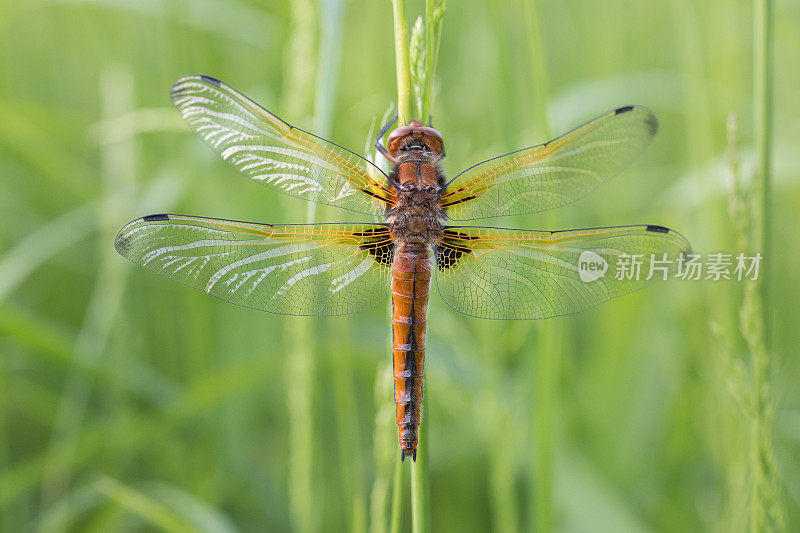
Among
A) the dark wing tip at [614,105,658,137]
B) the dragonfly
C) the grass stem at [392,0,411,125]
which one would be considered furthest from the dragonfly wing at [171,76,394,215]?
the dark wing tip at [614,105,658,137]

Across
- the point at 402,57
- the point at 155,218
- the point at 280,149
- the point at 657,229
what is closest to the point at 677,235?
the point at 657,229

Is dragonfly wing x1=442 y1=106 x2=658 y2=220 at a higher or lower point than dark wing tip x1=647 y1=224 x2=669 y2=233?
higher

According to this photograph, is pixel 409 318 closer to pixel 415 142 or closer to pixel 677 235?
pixel 415 142

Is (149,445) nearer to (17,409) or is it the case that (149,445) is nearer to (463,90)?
(17,409)

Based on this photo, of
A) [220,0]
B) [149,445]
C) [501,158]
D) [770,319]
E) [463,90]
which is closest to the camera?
[770,319]

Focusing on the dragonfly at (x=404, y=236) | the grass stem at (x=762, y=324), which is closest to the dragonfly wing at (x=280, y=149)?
the dragonfly at (x=404, y=236)

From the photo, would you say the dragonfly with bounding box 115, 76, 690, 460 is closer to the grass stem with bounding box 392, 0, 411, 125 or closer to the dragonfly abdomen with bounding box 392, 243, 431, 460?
the dragonfly abdomen with bounding box 392, 243, 431, 460

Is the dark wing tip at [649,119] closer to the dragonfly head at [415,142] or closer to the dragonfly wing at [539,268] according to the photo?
the dragonfly wing at [539,268]

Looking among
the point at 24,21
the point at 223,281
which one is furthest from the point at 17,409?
the point at 24,21
